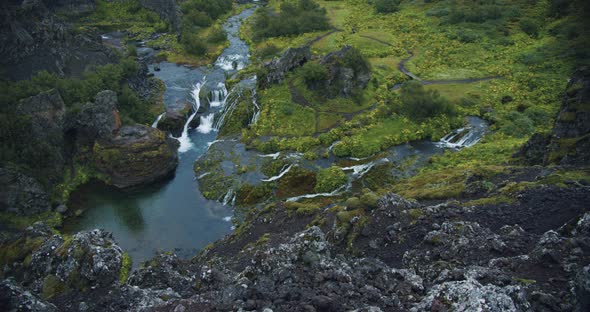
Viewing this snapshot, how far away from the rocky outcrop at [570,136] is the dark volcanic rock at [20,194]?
155 ft

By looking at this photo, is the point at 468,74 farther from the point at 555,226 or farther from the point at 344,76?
the point at 555,226

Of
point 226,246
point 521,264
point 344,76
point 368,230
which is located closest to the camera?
point 521,264

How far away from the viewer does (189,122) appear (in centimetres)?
6228

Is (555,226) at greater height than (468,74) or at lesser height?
greater

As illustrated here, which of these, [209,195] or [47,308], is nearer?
[47,308]

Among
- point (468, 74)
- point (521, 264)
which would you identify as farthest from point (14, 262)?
point (468, 74)

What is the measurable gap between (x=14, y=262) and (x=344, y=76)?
46.3m

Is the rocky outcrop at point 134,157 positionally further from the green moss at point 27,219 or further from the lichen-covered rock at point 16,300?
the lichen-covered rock at point 16,300

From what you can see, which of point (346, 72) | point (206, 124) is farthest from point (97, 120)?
point (346, 72)

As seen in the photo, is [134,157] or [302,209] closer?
[302,209]

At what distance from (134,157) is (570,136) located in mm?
43905

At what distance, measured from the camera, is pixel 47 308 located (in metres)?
21.1

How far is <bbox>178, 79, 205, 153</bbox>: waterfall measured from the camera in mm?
58406

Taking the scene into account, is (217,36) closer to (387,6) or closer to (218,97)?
(218,97)
